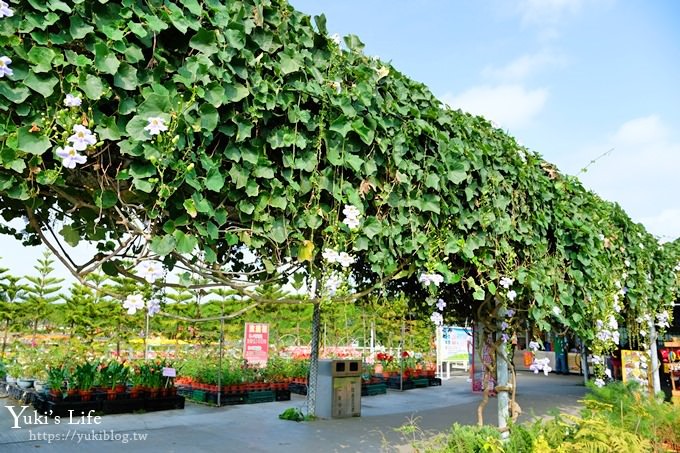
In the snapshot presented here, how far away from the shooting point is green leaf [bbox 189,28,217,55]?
1.74m

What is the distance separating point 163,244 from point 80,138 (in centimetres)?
43

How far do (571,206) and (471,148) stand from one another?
4.31ft

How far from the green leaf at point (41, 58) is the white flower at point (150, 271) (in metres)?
0.69

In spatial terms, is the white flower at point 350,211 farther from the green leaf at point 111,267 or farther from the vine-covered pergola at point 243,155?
the green leaf at point 111,267

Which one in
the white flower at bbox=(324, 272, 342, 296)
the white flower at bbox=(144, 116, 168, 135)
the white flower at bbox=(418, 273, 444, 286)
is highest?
the white flower at bbox=(144, 116, 168, 135)

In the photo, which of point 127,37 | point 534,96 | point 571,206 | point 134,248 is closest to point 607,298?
point 571,206

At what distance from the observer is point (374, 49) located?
8.43ft

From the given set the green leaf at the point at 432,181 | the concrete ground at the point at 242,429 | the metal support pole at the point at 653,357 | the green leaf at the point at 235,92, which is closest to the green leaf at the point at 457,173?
the green leaf at the point at 432,181

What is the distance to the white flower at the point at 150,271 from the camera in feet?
5.97

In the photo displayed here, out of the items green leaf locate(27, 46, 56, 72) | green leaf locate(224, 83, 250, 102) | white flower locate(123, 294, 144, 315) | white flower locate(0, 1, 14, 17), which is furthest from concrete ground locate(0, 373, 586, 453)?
white flower locate(0, 1, 14, 17)

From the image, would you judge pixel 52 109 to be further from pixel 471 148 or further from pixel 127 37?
pixel 471 148

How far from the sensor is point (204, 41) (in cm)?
176

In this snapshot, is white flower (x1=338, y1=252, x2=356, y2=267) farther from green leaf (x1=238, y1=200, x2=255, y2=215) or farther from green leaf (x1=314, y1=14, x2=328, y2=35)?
green leaf (x1=314, y1=14, x2=328, y2=35)

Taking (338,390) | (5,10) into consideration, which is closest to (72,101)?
(5,10)
